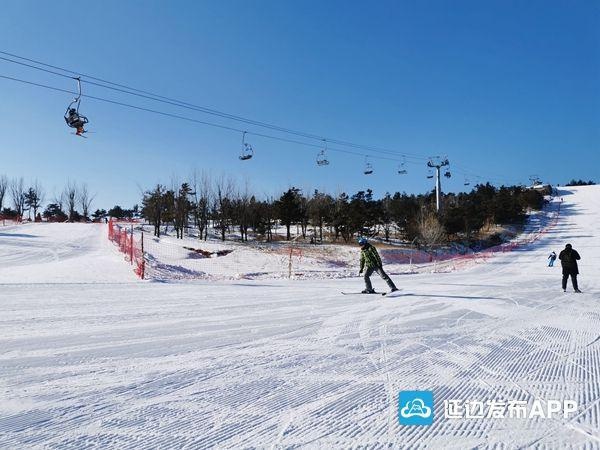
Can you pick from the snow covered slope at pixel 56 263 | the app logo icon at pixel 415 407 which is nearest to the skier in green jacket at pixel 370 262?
the app logo icon at pixel 415 407

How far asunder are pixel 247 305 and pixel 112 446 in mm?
5992

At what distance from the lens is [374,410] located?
314cm

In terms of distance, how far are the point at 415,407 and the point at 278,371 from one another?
1513mm

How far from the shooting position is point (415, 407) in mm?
3285

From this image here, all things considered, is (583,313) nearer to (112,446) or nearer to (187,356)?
(187,356)

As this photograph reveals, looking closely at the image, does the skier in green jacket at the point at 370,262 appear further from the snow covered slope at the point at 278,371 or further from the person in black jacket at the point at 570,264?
the person in black jacket at the point at 570,264

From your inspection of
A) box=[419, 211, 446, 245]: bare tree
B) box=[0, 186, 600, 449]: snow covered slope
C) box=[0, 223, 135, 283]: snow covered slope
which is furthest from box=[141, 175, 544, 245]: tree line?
box=[0, 186, 600, 449]: snow covered slope

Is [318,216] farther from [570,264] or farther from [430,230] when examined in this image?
[570,264]

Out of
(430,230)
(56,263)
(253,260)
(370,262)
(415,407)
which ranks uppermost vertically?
(430,230)

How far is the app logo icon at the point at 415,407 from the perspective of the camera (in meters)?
3.03

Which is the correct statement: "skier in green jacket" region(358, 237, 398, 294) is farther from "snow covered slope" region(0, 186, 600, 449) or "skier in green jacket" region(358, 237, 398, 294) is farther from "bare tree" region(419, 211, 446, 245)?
"bare tree" region(419, 211, 446, 245)

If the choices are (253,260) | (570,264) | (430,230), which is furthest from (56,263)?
(430,230)

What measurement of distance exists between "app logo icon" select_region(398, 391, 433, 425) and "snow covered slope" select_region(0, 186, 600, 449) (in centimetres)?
7

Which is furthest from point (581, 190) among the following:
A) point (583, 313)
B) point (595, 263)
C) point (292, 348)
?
point (292, 348)
